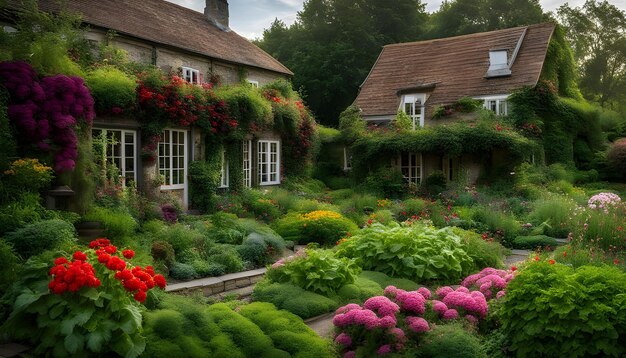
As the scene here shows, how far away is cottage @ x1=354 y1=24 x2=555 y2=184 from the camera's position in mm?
25016

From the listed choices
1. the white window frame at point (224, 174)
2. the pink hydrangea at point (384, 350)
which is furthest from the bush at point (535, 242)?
the white window frame at point (224, 174)

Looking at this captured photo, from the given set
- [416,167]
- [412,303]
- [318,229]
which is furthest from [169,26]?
[412,303]

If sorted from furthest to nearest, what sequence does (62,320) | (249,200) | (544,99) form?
A: (544,99)
(249,200)
(62,320)

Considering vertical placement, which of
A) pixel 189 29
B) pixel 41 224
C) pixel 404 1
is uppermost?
pixel 404 1

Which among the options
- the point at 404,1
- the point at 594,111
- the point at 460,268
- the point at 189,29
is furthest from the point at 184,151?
the point at 404,1

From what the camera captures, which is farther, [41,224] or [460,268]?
[460,268]

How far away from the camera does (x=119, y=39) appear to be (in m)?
17.0

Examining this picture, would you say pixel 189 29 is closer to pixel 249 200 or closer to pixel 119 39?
pixel 119 39

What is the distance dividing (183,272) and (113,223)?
1.73 m

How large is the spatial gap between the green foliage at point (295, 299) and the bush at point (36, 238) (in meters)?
2.97

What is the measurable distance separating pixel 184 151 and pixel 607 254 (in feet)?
39.1

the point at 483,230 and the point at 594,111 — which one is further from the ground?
the point at 594,111

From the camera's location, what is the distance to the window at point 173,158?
15.5 meters

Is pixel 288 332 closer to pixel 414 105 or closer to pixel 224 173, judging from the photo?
pixel 224 173
